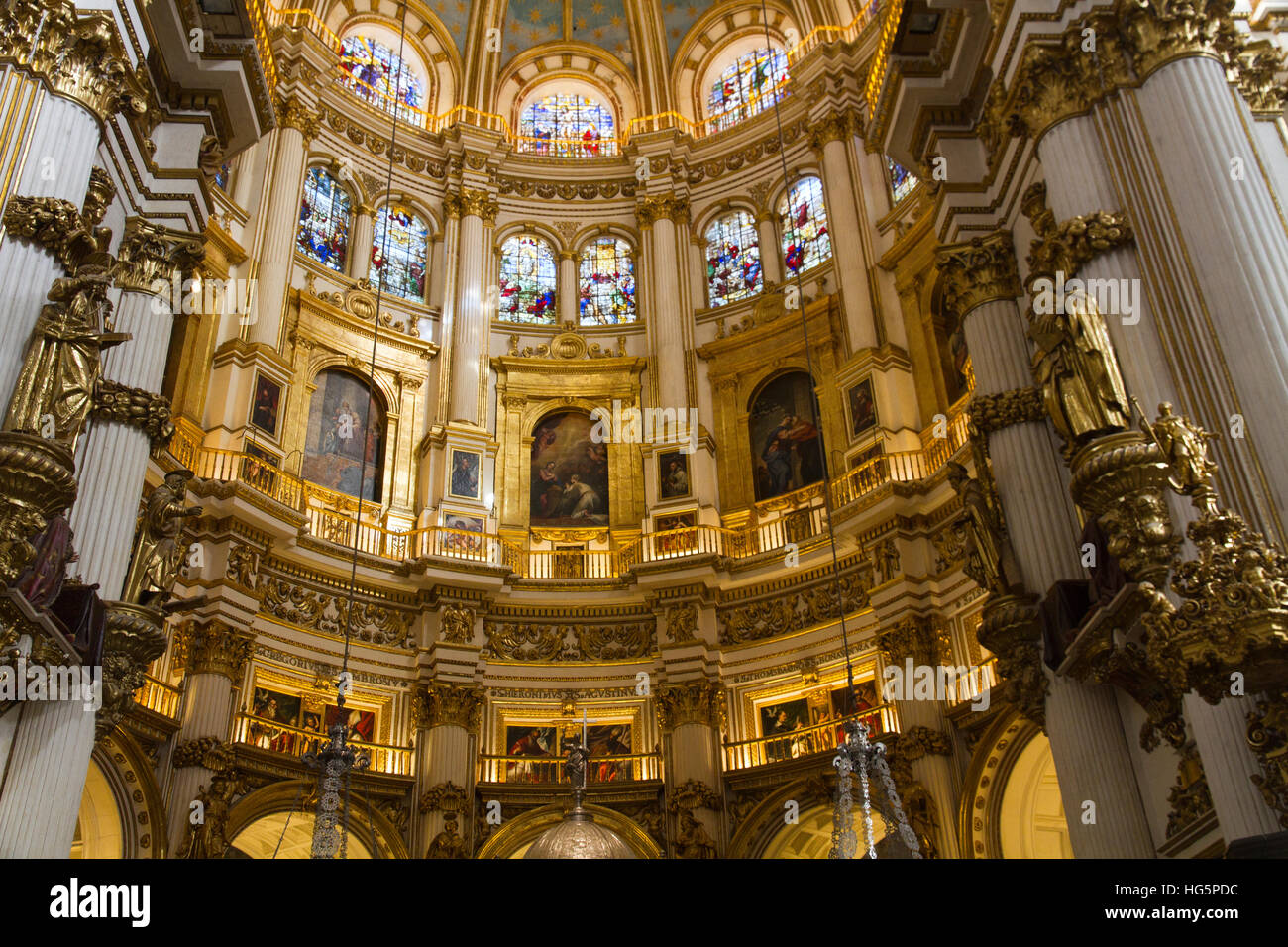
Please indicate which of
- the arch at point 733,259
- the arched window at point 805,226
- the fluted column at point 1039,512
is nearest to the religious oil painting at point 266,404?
the arch at point 733,259

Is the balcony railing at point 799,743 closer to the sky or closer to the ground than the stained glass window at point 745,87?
closer to the ground

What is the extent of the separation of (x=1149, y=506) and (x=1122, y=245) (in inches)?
102

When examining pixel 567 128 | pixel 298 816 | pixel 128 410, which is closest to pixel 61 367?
pixel 128 410

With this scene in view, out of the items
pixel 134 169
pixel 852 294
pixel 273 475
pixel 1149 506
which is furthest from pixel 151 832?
pixel 852 294

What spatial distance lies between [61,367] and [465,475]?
14020 mm

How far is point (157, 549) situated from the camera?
35.9 ft

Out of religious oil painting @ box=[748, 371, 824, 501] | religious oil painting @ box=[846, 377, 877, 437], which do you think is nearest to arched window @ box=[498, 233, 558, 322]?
religious oil painting @ box=[748, 371, 824, 501]

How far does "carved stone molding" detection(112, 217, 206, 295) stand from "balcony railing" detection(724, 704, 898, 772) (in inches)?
500

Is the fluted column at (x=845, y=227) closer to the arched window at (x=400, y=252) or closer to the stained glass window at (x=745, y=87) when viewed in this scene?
the stained glass window at (x=745, y=87)

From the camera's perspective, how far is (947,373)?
20578mm

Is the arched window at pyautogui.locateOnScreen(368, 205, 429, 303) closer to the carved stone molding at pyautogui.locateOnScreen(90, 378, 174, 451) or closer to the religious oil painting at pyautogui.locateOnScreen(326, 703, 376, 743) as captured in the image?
the religious oil painting at pyautogui.locateOnScreen(326, 703, 376, 743)

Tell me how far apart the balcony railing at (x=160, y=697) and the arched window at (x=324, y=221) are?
10345 mm

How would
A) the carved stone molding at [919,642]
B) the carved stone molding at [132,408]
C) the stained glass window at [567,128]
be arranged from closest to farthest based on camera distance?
the carved stone molding at [132,408], the carved stone molding at [919,642], the stained glass window at [567,128]

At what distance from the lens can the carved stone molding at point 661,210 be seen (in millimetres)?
26281
